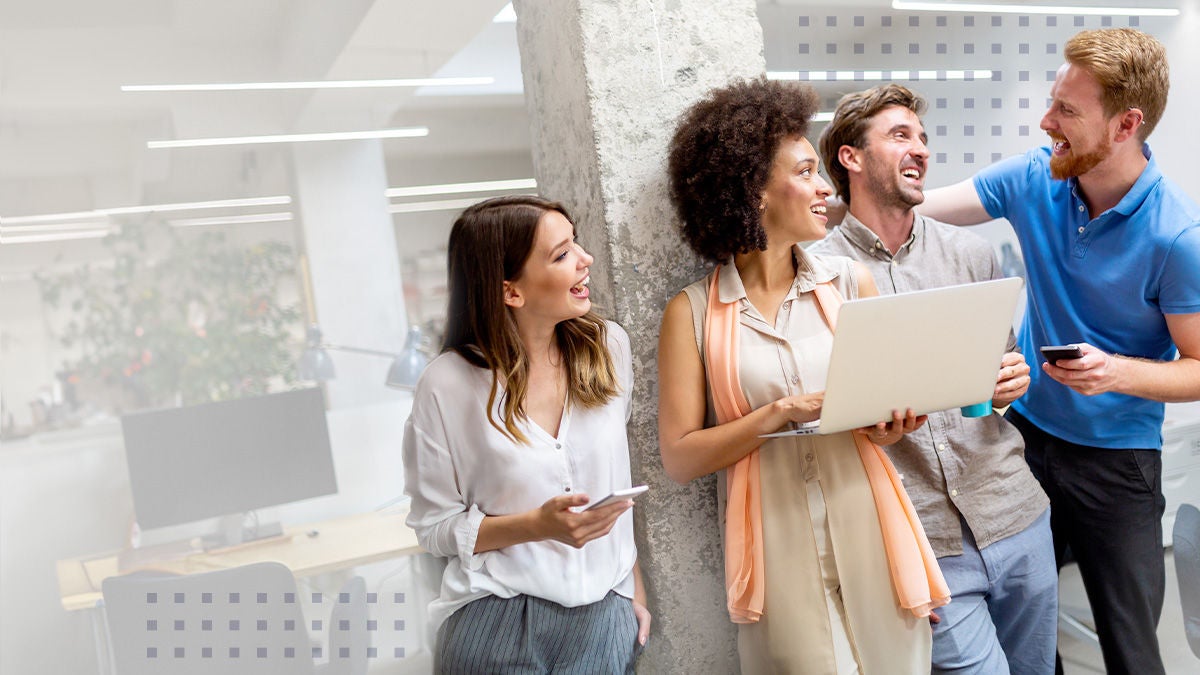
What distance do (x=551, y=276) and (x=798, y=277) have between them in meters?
0.53

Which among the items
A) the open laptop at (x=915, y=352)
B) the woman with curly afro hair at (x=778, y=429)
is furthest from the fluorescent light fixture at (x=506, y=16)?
the open laptop at (x=915, y=352)

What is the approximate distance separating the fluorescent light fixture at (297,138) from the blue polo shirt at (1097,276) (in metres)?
1.46

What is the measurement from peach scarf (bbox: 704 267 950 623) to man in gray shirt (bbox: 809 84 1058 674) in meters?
0.22

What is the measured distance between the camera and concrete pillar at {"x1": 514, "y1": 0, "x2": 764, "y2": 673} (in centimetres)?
193

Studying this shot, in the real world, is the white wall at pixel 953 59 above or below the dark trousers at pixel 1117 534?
above

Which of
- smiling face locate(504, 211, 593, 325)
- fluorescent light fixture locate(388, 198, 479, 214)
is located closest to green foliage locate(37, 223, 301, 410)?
fluorescent light fixture locate(388, 198, 479, 214)

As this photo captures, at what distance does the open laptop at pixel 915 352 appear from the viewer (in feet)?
5.07

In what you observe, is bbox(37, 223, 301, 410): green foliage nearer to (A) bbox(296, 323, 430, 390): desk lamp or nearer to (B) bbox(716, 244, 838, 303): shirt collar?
(A) bbox(296, 323, 430, 390): desk lamp

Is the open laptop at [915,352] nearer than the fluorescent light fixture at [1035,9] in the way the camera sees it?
Yes

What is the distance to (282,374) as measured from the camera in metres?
1.89

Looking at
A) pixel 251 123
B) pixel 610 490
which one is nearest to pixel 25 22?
pixel 251 123

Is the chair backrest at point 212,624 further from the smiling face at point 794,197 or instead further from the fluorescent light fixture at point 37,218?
the smiling face at point 794,197

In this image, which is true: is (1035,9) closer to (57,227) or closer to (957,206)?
(957,206)

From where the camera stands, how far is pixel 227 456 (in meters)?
1.88
